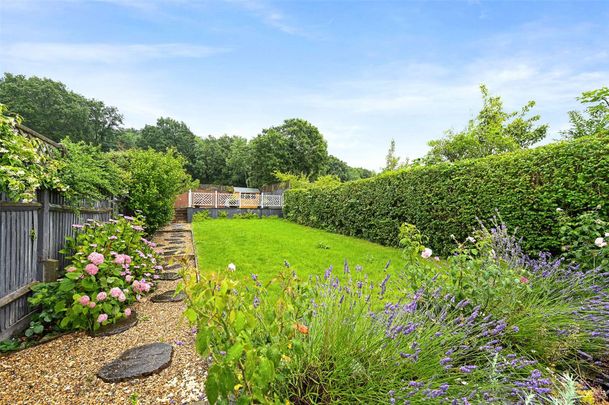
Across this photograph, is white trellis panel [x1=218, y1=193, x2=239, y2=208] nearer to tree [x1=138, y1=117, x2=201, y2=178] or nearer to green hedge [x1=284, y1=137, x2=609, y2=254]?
green hedge [x1=284, y1=137, x2=609, y2=254]

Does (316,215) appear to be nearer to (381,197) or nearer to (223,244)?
(381,197)

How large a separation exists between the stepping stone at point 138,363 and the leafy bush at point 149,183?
469cm

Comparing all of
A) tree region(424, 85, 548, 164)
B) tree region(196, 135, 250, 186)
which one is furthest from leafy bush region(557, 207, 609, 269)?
tree region(196, 135, 250, 186)

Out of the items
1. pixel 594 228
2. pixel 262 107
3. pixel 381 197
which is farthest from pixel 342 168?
pixel 594 228

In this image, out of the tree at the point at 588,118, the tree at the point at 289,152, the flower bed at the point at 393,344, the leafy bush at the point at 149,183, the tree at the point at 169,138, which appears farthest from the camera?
the tree at the point at 169,138

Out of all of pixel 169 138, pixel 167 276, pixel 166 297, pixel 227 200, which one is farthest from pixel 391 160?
pixel 169 138

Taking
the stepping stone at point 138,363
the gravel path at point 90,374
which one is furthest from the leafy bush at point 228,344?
the stepping stone at point 138,363

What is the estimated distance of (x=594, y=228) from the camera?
3.25m

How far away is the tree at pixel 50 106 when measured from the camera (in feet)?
90.2

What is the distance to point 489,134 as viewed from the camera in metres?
12.2

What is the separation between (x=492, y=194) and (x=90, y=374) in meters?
5.70

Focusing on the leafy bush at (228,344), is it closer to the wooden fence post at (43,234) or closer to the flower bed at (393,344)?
the flower bed at (393,344)

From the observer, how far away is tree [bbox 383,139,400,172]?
701 inches

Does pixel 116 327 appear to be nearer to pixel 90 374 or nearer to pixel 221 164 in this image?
pixel 90 374
